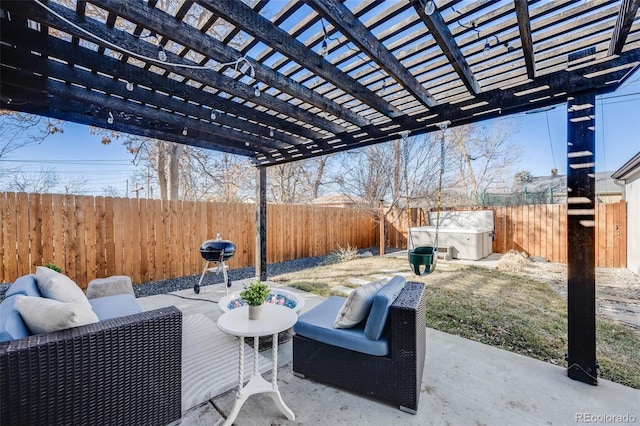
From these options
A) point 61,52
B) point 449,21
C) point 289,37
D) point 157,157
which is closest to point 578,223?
point 449,21

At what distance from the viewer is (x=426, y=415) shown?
1.87 metres

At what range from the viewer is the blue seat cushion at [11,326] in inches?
54.7

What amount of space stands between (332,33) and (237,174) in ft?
32.1

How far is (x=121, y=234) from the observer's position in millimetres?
5062

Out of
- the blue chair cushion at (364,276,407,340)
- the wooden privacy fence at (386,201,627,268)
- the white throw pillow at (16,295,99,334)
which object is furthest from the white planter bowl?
the wooden privacy fence at (386,201,627,268)

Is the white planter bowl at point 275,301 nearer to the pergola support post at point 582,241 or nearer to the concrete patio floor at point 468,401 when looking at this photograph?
the concrete patio floor at point 468,401

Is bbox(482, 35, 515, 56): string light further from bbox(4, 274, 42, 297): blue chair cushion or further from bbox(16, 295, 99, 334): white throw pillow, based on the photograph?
bbox(4, 274, 42, 297): blue chair cushion

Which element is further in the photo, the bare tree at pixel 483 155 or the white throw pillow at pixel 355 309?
the bare tree at pixel 483 155

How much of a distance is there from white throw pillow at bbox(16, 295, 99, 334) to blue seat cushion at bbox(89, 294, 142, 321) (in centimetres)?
80

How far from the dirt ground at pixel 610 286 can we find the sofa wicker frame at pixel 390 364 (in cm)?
350

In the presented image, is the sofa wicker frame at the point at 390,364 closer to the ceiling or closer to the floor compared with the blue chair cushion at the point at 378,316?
closer to the floor

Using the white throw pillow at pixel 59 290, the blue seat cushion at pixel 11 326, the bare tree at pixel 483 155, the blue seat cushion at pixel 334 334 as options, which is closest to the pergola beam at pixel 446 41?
the blue seat cushion at pixel 334 334

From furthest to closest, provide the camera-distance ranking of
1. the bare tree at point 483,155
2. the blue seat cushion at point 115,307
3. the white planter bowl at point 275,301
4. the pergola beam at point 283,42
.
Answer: the bare tree at point 483,155 → the white planter bowl at point 275,301 → the blue seat cushion at point 115,307 → the pergola beam at point 283,42

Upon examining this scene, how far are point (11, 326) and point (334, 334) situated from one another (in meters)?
1.92
